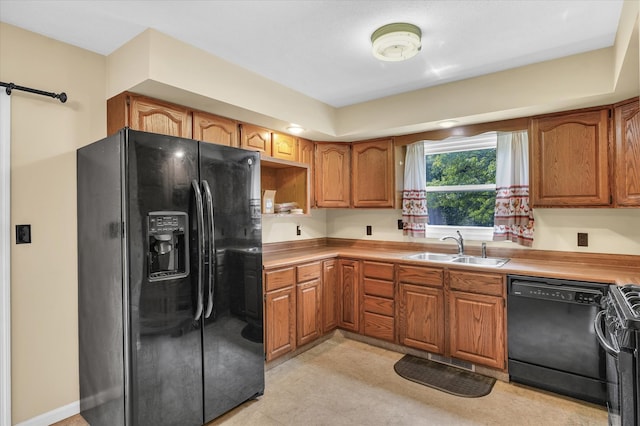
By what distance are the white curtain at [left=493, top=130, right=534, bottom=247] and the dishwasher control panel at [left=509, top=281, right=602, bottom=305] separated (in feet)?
2.02

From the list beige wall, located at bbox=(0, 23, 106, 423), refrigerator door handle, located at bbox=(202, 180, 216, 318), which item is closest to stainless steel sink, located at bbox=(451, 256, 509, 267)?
refrigerator door handle, located at bbox=(202, 180, 216, 318)

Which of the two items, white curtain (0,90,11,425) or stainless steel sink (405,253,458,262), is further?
stainless steel sink (405,253,458,262)

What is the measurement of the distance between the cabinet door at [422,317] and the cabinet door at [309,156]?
1358mm

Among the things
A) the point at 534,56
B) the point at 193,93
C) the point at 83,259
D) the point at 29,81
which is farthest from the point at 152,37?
the point at 534,56

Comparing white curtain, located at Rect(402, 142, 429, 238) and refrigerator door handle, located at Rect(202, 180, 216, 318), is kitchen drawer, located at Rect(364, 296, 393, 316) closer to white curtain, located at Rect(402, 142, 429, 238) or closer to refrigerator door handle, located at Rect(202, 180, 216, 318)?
white curtain, located at Rect(402, 142, 429, 238)

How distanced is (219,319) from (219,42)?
1840 millimetres

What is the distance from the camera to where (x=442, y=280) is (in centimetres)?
300

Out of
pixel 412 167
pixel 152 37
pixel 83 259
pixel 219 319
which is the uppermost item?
pixel 152 37

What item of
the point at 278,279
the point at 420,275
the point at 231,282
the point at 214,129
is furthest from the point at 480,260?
the point at 214,129

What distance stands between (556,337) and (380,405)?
1362mm

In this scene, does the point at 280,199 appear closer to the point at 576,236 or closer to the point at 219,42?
the point at 219,42

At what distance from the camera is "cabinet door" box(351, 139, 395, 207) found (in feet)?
12.3

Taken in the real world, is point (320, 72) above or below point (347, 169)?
above

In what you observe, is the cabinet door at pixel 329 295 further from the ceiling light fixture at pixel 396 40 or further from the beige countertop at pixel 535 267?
the ceiling light fixture at pixel 396 40
